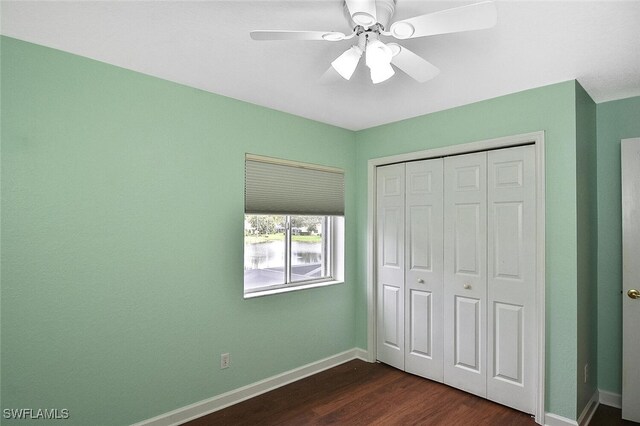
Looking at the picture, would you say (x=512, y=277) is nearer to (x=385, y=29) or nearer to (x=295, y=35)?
(x=385, y=29)

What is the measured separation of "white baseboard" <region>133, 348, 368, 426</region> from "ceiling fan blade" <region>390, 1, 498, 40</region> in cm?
285

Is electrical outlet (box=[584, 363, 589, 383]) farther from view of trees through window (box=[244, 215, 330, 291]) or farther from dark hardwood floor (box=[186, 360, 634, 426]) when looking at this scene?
view of trees through window (box=[244, 215, 330, 291])

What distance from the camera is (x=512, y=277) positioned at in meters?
2.87

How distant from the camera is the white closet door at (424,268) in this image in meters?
3.34

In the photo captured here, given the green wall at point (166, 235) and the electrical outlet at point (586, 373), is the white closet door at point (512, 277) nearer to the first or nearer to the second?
the green wall at point (166, 235)

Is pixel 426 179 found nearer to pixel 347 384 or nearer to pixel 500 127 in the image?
pixel 500 127

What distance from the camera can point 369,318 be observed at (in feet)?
12.7

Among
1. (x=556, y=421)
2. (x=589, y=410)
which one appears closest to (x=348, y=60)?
(x=556, y=421)

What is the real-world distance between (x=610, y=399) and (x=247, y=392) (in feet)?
9.85

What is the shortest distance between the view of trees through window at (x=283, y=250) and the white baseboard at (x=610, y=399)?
2607 millimetres

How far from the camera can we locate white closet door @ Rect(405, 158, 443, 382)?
334 cm

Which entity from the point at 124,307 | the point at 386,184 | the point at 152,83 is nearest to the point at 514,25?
the point at 386,184

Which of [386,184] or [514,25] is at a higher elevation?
[514,25]

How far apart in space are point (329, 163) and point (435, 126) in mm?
1110
